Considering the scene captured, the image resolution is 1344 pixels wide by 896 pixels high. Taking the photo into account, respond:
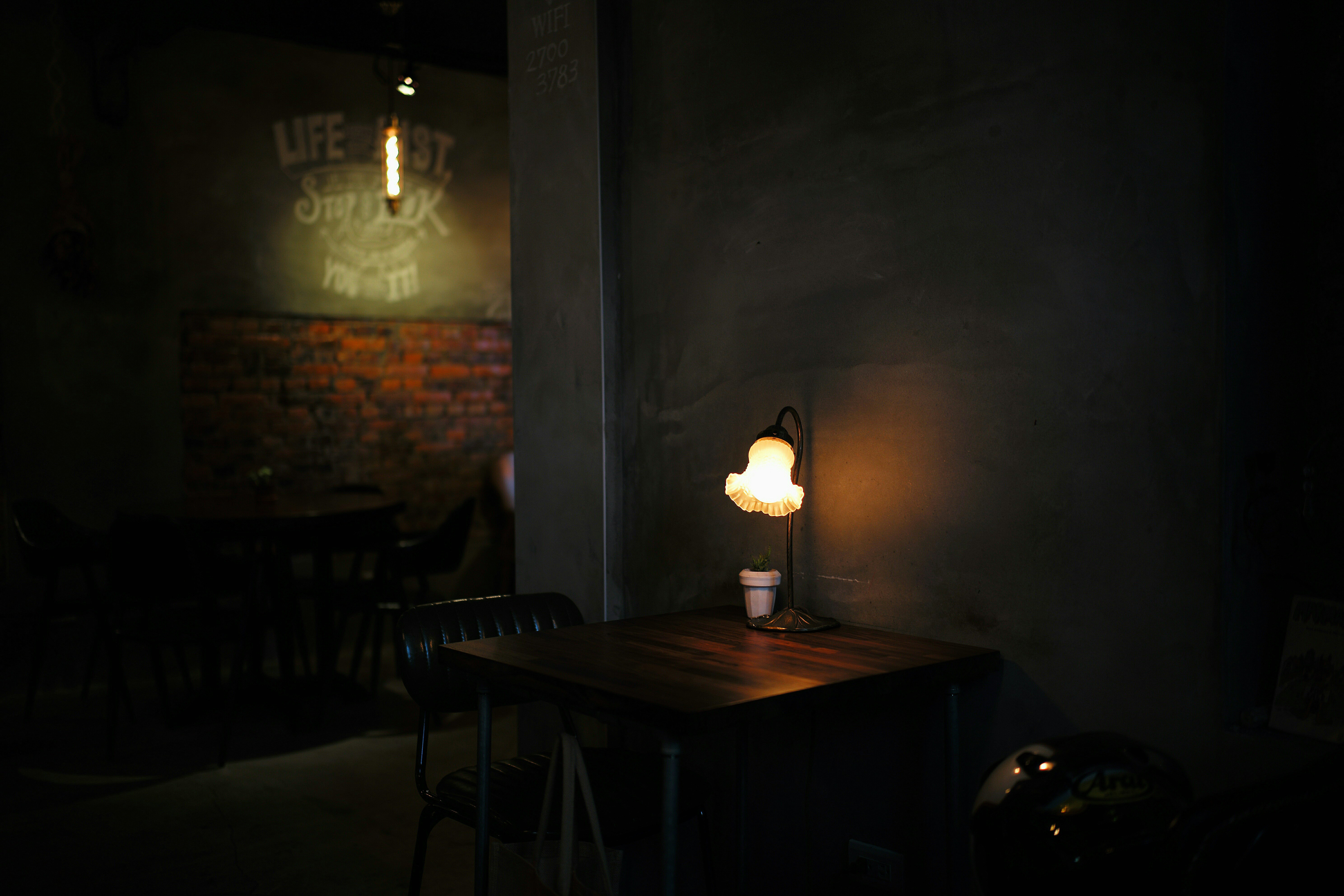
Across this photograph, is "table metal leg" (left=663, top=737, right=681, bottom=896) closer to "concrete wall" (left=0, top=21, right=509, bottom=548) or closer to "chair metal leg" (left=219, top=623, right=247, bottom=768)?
"chair metal leg" (left=219, top=623, right=247, bottom=768)

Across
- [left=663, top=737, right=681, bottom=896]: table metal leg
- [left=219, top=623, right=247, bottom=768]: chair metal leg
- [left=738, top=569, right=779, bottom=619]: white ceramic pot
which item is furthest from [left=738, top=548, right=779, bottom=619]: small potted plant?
[left=219, top=623, right=247, bottom=768]: chair metal leg

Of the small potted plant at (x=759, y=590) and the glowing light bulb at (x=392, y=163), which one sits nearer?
the small potted plant at (x=759, y=590)

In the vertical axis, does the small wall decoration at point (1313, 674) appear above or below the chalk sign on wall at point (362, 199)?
below

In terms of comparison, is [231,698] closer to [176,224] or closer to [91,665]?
[91,665]

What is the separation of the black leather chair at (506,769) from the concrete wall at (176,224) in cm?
389

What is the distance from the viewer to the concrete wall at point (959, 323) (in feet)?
6.37

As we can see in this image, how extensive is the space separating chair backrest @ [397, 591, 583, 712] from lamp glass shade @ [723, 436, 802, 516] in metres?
0.56

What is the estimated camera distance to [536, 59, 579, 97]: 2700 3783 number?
10.3 ft

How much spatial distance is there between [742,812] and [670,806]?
3.24 ft

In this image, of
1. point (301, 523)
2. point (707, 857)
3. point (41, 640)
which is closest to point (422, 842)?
point (707, 857)

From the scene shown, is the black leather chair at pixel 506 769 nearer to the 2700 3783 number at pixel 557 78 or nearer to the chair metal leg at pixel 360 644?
the 2700 3783 number at pixel 557 78

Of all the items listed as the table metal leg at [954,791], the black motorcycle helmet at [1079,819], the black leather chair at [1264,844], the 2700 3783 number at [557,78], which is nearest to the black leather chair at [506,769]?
the table metal leg at [954,791]

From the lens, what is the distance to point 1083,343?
6.82ft

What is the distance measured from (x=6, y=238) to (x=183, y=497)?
1.56 metres
